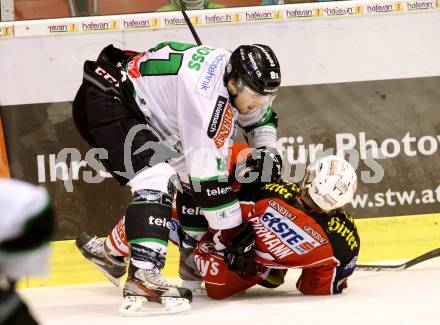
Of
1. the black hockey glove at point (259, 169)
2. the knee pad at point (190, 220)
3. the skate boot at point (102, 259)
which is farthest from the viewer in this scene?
the skate boot at point (102, 259)

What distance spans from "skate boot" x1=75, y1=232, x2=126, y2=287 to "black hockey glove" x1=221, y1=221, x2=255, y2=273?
65cm

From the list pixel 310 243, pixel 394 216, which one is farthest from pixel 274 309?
pixel 394 216

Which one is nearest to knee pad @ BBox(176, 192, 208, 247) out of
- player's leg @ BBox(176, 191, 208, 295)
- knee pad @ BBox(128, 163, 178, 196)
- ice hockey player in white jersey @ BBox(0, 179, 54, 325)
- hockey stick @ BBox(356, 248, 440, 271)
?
player's leg @ BBox(176, 191, 208, 295)

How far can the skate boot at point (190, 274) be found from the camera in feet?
11.9

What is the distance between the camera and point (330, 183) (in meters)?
3.25

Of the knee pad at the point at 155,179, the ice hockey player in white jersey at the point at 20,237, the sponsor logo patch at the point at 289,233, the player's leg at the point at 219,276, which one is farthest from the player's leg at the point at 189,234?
the ice hockey player in white jersey at the point at 20,237

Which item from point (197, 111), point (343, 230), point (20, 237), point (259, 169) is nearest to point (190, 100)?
point (197, 111)

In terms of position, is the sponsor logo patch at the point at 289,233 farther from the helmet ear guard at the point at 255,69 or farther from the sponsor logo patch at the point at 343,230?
the helmet ear guard at the point at 255,69

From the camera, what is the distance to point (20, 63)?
14.1ft

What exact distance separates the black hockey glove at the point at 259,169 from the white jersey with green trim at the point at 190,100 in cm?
27

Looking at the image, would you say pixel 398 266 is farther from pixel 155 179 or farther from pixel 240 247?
pixel 155 179

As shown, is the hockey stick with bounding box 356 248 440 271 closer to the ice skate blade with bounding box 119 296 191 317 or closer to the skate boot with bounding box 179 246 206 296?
the skate boot with bounding box 179 246 206 296

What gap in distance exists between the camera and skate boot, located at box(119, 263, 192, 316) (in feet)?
9.85

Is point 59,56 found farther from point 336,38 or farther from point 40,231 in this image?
point 40,231
